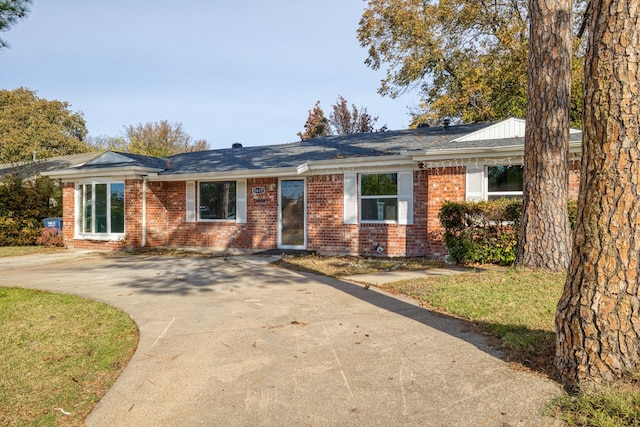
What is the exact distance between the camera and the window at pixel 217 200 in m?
14.5

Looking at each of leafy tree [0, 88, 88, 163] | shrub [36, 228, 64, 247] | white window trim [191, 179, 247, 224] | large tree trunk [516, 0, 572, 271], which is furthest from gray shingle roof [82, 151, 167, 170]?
leafy tree [0, 88, 88, 163]

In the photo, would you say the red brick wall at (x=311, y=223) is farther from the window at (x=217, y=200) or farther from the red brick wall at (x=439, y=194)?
the window at (x=217, y=200)

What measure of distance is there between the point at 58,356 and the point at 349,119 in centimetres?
3002

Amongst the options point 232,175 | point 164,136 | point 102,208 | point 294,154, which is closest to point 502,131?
point 294,154

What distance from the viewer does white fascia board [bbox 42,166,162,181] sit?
1433 cm

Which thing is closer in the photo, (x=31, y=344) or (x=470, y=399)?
(x=470, y=399)

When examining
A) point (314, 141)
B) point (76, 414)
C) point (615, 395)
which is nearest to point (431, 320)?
point (615, 395)

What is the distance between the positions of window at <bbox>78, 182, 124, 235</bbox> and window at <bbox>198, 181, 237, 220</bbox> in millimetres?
2746

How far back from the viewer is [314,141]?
17297 mm

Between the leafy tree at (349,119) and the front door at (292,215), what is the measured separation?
63.1 ft

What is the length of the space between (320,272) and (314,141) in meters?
9.01

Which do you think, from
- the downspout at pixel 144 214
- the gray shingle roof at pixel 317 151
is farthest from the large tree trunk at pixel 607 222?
the downspout at pixel 144 214

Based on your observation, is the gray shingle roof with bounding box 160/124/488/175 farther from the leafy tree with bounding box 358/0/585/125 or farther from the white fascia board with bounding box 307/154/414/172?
the leafy tree with bounding box 358/0/585/125

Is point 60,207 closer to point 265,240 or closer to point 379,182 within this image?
point 265,240
